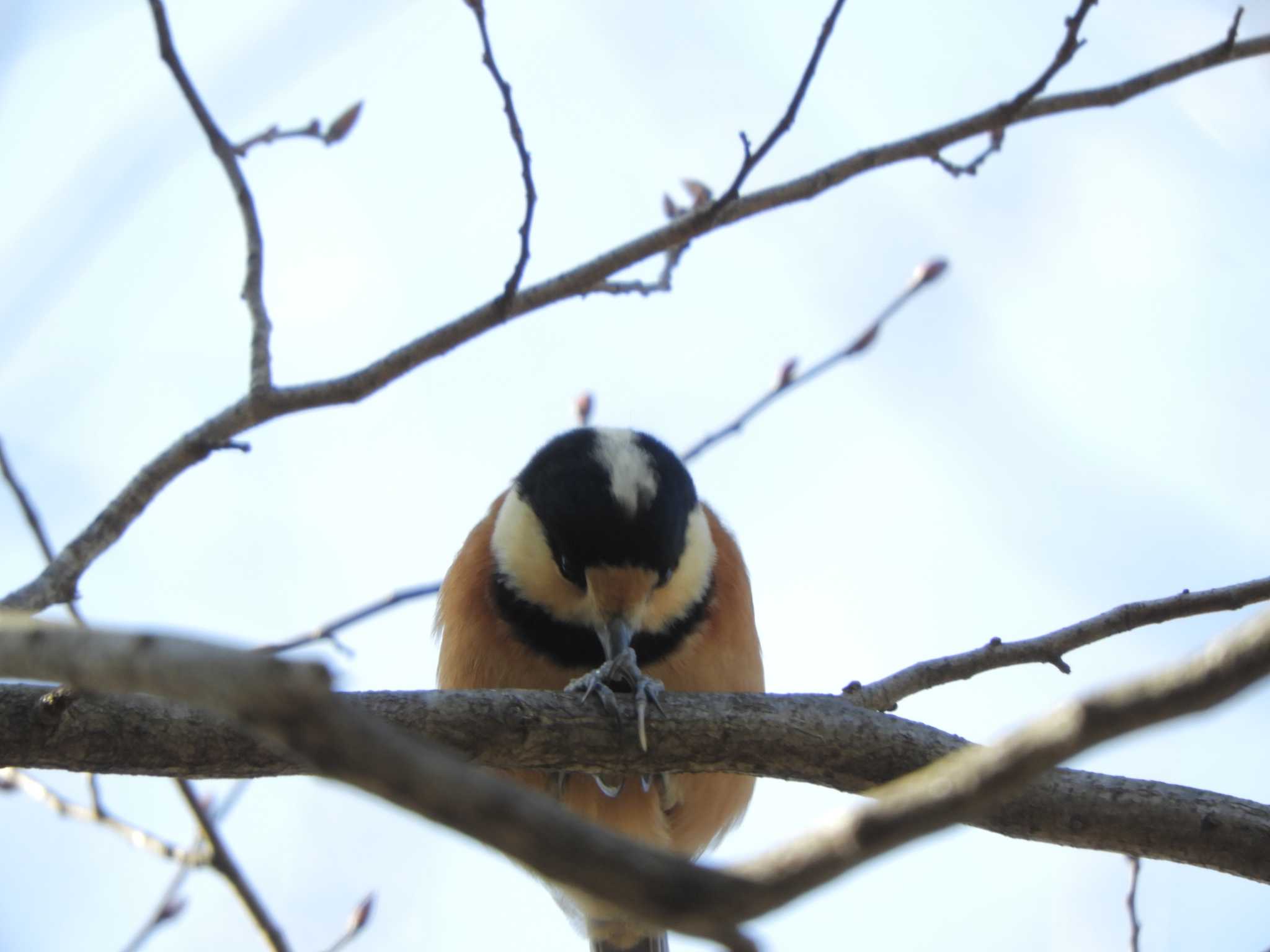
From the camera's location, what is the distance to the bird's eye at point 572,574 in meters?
5.25

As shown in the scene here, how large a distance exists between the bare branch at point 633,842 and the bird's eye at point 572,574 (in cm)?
336

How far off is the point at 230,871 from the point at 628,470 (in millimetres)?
2156

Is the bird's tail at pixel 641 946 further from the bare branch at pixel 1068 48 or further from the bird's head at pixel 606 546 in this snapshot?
the bare branch at pixel 1068 48

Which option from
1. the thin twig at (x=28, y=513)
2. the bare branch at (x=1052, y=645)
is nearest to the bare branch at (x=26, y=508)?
the thin twig at (x=28, y=513)

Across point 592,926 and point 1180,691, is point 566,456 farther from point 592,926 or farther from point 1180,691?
point 1180,691

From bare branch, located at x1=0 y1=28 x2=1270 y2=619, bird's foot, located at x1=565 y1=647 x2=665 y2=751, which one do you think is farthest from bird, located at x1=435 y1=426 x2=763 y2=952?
bare branch, located at x1=0 y1=28 x2=1270 y2=619

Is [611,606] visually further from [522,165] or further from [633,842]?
[633,842]

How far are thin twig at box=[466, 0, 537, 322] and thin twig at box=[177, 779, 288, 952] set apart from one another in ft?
6.43

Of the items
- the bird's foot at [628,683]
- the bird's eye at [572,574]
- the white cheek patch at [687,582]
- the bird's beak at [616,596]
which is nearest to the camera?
the bird's foot at [628,683]

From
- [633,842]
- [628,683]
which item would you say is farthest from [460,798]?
[628,683]

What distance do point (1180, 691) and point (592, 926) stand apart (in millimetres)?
5234

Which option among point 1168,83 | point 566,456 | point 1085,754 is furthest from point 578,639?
point 1085,754

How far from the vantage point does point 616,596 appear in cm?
515

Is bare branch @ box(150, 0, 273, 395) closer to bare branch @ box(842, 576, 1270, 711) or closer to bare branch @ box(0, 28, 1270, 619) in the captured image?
bare branch @ box(0, 28, 1270, 619)
